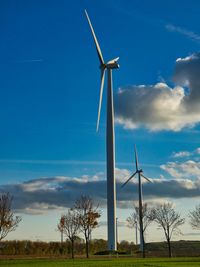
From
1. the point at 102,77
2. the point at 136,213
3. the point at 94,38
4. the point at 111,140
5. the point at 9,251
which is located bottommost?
the point at 9,251

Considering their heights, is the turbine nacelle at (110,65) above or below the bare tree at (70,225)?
above

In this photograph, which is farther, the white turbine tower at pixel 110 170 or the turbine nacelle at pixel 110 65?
the turbine nacelle at pixel 110 65

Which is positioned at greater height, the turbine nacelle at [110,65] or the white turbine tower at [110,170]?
the turbine nacelle at [110,65]

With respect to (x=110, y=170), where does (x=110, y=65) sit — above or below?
above

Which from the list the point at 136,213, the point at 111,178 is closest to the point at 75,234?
the point at 111,178

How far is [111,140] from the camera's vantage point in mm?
83500

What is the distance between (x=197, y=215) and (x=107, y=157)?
2751cm

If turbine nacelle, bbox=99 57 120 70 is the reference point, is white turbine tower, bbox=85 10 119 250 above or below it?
below

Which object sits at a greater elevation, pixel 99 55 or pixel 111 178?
pixel 99 55

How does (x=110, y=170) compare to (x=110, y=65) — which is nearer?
(x=110, y=170)

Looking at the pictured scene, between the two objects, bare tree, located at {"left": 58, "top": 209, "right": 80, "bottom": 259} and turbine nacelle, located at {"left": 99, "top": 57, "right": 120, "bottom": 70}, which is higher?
turbine nacelle, located at {"left": 99, "top": 57, "right": 120, "bottom": 70}

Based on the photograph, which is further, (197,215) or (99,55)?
(197,215)

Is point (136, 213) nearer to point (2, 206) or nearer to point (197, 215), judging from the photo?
point (197, 215)

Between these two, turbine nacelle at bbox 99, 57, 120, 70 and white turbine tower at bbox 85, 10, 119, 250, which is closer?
white turbine tower at bbox 85, 10, 119, 250
